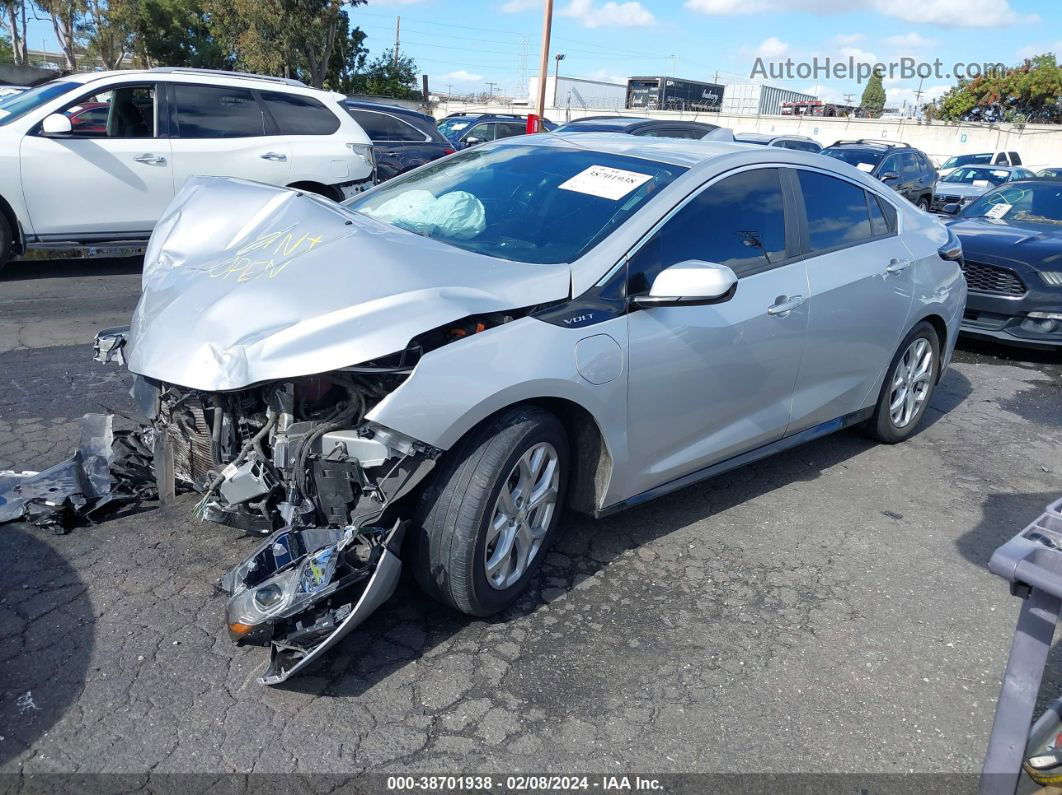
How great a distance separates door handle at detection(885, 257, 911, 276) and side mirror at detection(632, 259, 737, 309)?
70.4 inches

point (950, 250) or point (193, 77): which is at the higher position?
point (193, 77)

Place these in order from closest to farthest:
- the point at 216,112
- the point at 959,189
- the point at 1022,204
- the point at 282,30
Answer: the point at 216,112 < the point at 1022,204 < the point at 959,189 < the point at 282,30

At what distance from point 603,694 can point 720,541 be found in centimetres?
130

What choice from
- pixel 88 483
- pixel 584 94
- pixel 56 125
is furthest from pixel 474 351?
pixel 584 94

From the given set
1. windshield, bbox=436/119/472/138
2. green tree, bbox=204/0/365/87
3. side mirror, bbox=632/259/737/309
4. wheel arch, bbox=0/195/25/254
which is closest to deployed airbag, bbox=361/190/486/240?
side mirror, bbox=632/259/737/309

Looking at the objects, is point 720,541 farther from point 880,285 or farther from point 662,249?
point 880,285

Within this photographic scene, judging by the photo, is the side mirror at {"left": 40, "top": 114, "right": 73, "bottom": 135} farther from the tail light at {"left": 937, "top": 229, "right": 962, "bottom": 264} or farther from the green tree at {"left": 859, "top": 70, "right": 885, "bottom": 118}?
the green tree at {"left": 859, "top": 70, "right": 885, "bottom": 118}

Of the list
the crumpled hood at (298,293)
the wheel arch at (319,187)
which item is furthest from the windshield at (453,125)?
the crumpled hood at (298,293)

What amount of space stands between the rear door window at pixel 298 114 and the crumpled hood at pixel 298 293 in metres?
5.98

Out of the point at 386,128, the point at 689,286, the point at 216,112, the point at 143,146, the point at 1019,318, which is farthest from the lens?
the point at 386,128

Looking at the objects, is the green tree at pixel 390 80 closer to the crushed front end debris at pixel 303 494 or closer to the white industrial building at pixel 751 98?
the white industrial building at pixel 751 98

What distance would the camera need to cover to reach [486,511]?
289 centimetres

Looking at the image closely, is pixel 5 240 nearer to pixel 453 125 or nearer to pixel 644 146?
pixel 644 146

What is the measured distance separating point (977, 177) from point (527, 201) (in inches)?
831
